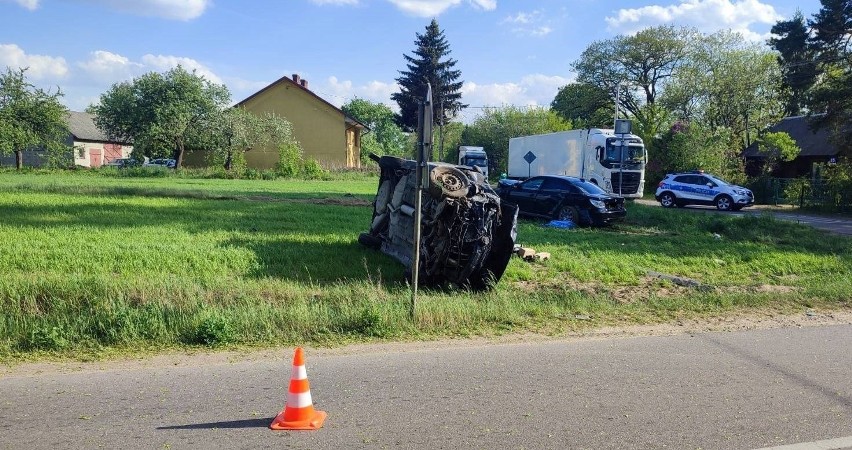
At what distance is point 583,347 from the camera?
633 cm

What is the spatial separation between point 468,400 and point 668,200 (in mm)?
26410

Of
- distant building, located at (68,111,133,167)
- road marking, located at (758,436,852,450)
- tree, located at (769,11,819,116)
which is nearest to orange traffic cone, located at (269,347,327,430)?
road marking, located at (758,436,852,450)

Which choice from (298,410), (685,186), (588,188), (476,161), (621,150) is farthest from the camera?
(476,161)

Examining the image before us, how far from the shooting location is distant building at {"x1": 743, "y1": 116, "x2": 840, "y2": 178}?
37344 mm

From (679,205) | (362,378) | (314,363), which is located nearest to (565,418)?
(362,378)

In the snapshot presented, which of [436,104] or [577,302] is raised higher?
[436,104]

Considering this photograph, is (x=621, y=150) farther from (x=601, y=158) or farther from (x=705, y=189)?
(x=705, y=189)

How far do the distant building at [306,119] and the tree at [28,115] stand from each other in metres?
16.7

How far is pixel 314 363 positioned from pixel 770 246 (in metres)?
12.6

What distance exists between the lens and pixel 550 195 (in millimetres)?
18188

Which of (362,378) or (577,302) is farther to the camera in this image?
(577,302)

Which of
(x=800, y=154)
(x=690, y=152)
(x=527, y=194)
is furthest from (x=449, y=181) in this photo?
(x=800, y=154)

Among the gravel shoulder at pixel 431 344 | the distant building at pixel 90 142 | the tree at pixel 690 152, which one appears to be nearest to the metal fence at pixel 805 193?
the tree at pixel 690 152

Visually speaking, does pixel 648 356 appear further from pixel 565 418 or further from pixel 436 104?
pixel 436 104
